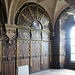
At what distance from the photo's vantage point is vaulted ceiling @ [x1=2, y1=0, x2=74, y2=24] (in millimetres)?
Answer: 5539

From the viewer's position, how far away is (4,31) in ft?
18.0

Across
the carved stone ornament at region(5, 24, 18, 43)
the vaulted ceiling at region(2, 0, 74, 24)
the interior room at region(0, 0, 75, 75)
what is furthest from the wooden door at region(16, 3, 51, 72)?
the carved stone ornament at region(5, 24, 18, 43)

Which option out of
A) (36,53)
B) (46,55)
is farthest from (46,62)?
(36,53)

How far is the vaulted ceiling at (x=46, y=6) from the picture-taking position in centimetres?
554

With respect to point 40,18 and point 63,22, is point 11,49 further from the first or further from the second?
point 63,22

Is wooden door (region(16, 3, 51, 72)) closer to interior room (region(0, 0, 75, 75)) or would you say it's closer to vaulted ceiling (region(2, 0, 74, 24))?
interior room (region(0, 0, 75, 75))

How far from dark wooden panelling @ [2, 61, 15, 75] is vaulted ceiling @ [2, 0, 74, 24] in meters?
1.93

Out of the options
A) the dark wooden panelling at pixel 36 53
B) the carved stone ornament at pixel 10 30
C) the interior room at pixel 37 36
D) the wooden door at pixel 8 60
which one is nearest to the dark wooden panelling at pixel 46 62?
the interior room at pixel 37 36

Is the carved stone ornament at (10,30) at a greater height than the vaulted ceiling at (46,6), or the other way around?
the vaulted ceiling at (46,6)

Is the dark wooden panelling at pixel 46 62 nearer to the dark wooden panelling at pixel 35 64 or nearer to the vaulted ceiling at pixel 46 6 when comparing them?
the dark wooden panelling at pixel 35 64

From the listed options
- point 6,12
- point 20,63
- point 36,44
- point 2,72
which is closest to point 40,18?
A: point 36,44

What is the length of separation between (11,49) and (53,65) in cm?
336

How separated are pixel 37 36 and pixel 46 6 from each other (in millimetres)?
1941

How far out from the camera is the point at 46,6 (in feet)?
23.6
